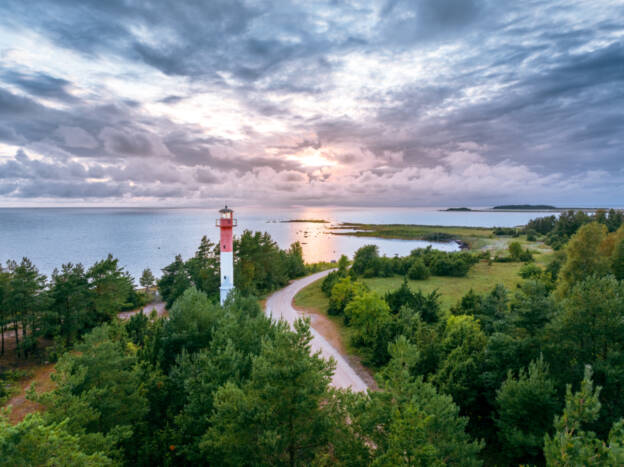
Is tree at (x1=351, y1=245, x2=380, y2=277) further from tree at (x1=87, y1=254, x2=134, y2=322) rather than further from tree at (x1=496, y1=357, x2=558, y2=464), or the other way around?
tree at (x1=496, y1=357, x2=558, y2=464)

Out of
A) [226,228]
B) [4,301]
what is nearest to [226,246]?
[226,228]

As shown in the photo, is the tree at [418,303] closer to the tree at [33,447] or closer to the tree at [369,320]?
the tree at [369,320]

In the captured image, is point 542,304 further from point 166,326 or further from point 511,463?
point 166,326

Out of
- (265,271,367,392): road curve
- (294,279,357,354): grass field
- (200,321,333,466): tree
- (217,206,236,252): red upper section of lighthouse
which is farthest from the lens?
(217,206,236,252): red upper section of lighthouse

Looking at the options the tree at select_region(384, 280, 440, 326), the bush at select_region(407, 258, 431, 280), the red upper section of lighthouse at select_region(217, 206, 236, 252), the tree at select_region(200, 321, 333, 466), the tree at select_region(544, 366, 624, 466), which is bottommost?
the bush at select_region(407, 258, 431, 280)

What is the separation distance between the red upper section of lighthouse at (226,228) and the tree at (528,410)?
79.6 ft

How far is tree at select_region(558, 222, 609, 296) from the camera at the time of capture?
27.4 m

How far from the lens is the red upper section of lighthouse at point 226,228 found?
29.6 metres

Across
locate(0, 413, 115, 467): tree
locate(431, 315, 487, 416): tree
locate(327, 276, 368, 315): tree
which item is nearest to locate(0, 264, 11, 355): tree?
locate(0, 413, 115, 467): tree

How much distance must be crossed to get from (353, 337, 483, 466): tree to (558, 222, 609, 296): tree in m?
24.7

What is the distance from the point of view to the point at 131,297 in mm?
39875

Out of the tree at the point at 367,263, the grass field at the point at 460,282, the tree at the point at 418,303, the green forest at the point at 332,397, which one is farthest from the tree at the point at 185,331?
the tree at the point at 367,263

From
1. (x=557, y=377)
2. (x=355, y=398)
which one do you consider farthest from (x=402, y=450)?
(x=557, y=377)

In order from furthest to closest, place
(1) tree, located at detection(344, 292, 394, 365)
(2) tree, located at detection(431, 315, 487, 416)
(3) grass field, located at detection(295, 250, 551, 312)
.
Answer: (3) grass field, located at detection(295, 250, 551, 312), (1) tree, located at detection(344, 292, 394, 365), (2) tree, located at detection(431, 315, 487, 416)
